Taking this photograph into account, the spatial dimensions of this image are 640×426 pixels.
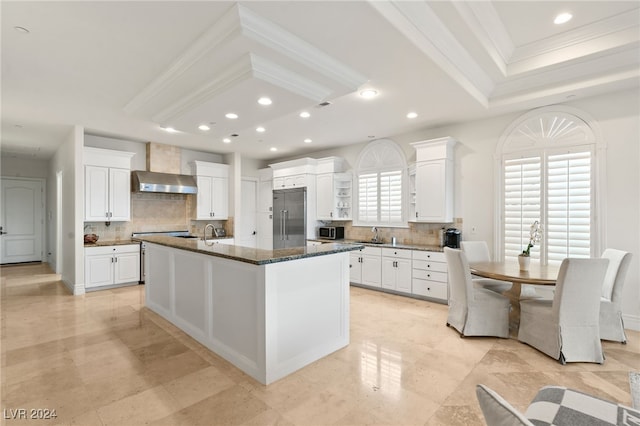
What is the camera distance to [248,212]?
7965 mm

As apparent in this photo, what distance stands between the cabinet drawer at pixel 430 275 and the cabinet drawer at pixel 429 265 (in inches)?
1.9

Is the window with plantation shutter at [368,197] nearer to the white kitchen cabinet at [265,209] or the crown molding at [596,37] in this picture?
the white kitchen cabinet at [265,209]

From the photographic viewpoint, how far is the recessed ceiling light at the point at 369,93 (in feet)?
12.1

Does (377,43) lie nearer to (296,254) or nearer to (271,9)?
(271,9)

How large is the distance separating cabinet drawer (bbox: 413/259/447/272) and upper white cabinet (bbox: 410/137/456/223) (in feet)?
2.27

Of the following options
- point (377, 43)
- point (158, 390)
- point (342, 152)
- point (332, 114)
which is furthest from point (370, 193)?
point (158, 390)

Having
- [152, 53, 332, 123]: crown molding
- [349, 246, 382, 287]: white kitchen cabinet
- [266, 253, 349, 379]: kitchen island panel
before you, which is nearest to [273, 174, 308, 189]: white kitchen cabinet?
[349, 246, 382, 287]: white kitchen cabinet

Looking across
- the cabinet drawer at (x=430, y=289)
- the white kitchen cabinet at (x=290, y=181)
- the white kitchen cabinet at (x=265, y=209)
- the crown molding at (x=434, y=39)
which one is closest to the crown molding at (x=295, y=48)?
the crown molding at (x=434, y=39)

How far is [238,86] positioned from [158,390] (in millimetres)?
2643

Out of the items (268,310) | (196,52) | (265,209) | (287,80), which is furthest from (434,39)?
(265,209)

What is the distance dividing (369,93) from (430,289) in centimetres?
302

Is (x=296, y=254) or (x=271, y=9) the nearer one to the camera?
(x=271, y=9)

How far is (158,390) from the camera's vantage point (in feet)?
8.04

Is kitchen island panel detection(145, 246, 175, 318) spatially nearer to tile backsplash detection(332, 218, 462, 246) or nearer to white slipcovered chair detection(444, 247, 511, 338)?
white slipcovered chair detection(444, 247, 511, 338)
